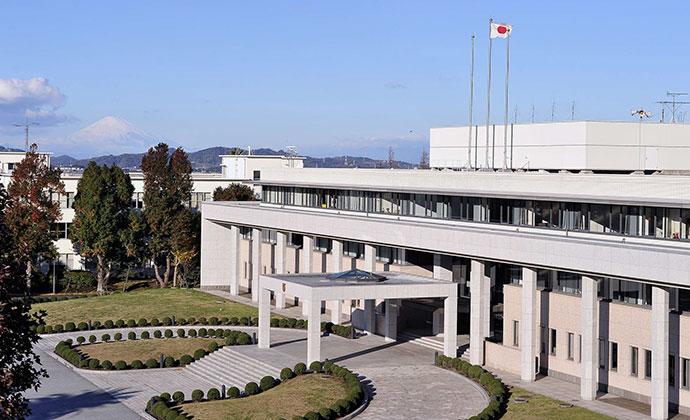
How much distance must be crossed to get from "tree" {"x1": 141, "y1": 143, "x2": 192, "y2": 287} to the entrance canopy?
3739cm

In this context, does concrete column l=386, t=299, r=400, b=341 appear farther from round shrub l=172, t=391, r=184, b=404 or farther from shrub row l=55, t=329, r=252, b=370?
round shrub l=172, t=391, r=184, b=404

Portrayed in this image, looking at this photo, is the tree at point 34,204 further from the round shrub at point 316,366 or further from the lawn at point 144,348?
the round shrub at point 316,366

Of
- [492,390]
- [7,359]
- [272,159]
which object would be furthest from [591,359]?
[272,159]

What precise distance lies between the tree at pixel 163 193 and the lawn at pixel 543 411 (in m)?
54.7

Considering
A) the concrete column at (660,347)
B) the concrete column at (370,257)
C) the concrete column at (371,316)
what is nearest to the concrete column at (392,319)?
the concrete column at (371,316)

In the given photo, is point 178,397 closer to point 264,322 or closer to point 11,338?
point 264,322

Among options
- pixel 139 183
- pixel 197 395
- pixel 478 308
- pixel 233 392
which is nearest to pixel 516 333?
pixel 478 308

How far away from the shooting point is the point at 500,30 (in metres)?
68.5

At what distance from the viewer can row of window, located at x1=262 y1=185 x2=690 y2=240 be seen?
153 feet

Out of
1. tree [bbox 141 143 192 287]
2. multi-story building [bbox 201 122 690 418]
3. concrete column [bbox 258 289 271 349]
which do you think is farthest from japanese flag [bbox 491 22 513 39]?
tree [bbox 141 143 192 287]

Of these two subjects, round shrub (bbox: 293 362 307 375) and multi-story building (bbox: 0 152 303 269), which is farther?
multi-story building (bbox: 0 152 303 269)

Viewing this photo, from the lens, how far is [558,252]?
161ft

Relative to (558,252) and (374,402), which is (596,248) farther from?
(374,402)

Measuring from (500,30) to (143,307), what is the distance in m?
35.3
